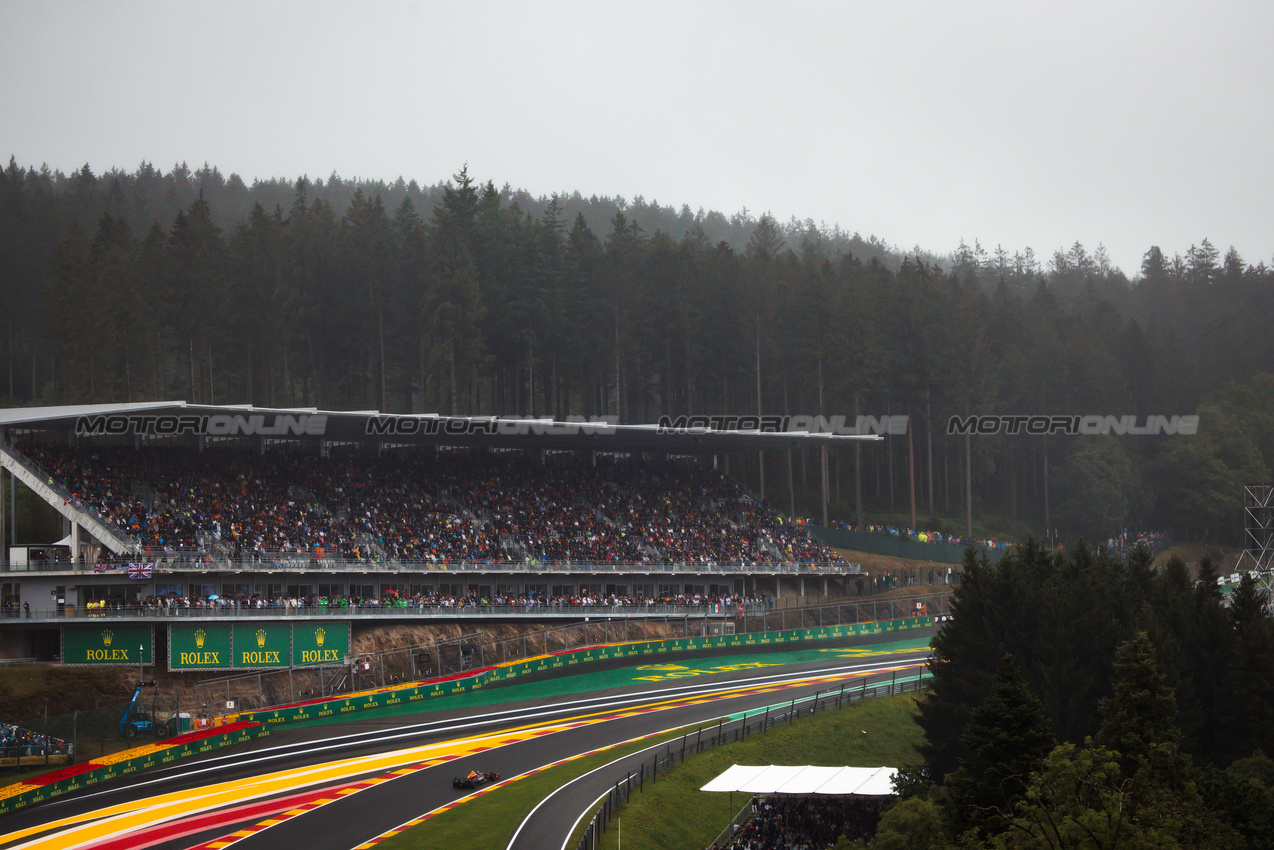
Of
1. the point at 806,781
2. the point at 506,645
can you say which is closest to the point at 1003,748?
the point at 806,781

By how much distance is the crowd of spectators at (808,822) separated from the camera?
30.8 m

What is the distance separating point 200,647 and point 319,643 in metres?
4.49

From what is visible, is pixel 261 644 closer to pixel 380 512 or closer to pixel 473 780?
pixel 380 512

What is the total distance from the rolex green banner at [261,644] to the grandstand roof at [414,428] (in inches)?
376

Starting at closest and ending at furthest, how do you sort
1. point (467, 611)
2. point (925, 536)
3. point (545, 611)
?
point (467, 611), point (545, 611), point (925, 536)

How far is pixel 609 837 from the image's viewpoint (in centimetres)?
3030

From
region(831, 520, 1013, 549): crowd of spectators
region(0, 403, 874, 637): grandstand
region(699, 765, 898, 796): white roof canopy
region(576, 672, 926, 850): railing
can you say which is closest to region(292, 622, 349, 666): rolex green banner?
region(0, 403, 874, 637): grandstand

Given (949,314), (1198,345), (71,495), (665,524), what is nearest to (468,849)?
(71,495)

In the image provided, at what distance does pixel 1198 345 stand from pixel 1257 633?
81.1 m

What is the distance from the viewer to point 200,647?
143 ft

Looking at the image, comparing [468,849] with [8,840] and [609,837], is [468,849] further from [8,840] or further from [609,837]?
[8,840]

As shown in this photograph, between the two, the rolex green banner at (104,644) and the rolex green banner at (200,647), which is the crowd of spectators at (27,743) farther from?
the rolex green banner at (200,647)

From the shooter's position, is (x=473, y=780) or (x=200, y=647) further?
(x=200, y=647)

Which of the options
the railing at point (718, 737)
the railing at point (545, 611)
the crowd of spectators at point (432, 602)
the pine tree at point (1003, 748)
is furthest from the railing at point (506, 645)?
the pine tree at point (1003, 748)
